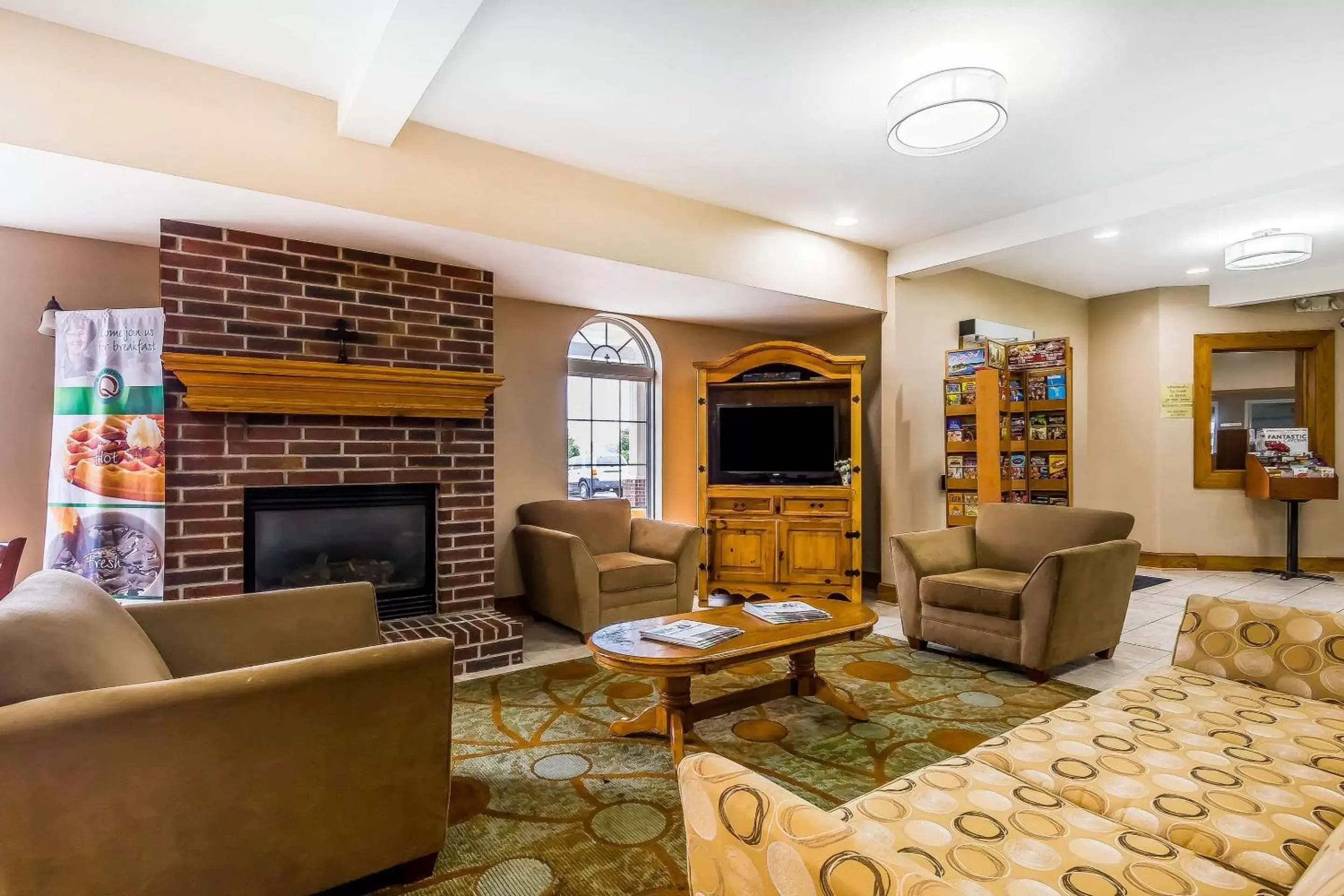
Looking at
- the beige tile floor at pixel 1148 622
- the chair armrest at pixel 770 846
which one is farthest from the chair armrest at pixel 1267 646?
the chair armrest at pixel 770 846

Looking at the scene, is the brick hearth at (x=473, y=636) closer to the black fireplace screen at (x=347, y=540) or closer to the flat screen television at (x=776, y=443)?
the black fireplace screen at (x=347, y=540)

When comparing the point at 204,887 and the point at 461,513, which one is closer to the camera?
the point at 204,887

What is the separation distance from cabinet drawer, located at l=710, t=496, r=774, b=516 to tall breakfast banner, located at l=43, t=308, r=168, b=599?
131 inches

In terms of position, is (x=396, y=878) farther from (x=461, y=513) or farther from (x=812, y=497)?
(x=812, y=497)

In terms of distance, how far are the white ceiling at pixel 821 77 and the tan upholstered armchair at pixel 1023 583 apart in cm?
182

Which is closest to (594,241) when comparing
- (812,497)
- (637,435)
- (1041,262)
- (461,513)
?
(461,513)

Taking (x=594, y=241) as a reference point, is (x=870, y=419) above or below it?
below

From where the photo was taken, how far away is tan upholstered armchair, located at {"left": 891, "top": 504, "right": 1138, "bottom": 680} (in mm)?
3111

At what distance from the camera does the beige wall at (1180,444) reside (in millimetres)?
5973

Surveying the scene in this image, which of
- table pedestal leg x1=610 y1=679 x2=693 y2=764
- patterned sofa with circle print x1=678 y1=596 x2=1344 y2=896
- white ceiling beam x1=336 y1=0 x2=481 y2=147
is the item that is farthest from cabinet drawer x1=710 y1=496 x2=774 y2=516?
white ceiling beam x1=336 y1=0 x2=481 y2=147

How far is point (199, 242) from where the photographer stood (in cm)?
305

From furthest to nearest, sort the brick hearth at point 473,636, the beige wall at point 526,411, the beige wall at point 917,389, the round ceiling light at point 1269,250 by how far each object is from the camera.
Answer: the beige wall at point 917,389 → the beige wall at point 526,411 → the round ceiling light at point 1269,250 → the brick hearth at point 473,636

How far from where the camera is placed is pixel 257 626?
2.11 metres

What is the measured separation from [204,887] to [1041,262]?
240 inches
